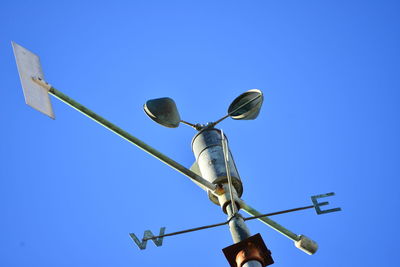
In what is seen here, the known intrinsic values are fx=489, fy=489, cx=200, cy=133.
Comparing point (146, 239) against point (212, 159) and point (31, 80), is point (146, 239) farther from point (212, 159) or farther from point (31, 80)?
point (31, 80)

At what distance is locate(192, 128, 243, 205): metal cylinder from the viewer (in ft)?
17.6

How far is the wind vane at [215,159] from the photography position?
13.8 feet

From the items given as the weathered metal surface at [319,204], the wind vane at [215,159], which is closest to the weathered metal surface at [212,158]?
the wind vane at [215,159]

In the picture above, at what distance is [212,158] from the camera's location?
5.57 meters

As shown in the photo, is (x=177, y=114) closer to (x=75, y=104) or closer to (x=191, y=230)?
(x=75, y=104)

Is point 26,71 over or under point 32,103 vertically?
over

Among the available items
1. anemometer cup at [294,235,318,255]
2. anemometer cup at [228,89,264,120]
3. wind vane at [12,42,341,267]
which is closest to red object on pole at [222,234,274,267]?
wind vane at [12,42,341,267]

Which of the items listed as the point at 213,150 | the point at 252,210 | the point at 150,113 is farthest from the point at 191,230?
the point at 150,113

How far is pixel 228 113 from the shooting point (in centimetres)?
619

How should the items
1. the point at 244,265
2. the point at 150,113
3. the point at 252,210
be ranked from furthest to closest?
1. the point at 150,113
2. the point at 252,210
3. the point at 244,265

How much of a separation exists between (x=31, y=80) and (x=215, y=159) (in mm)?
2239

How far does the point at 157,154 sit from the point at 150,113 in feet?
2.93

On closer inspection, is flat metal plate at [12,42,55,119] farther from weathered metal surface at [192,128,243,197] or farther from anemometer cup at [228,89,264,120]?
anemometer cup at [228,89,264,120]

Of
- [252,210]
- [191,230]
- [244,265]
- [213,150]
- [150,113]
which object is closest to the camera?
[244,265]
